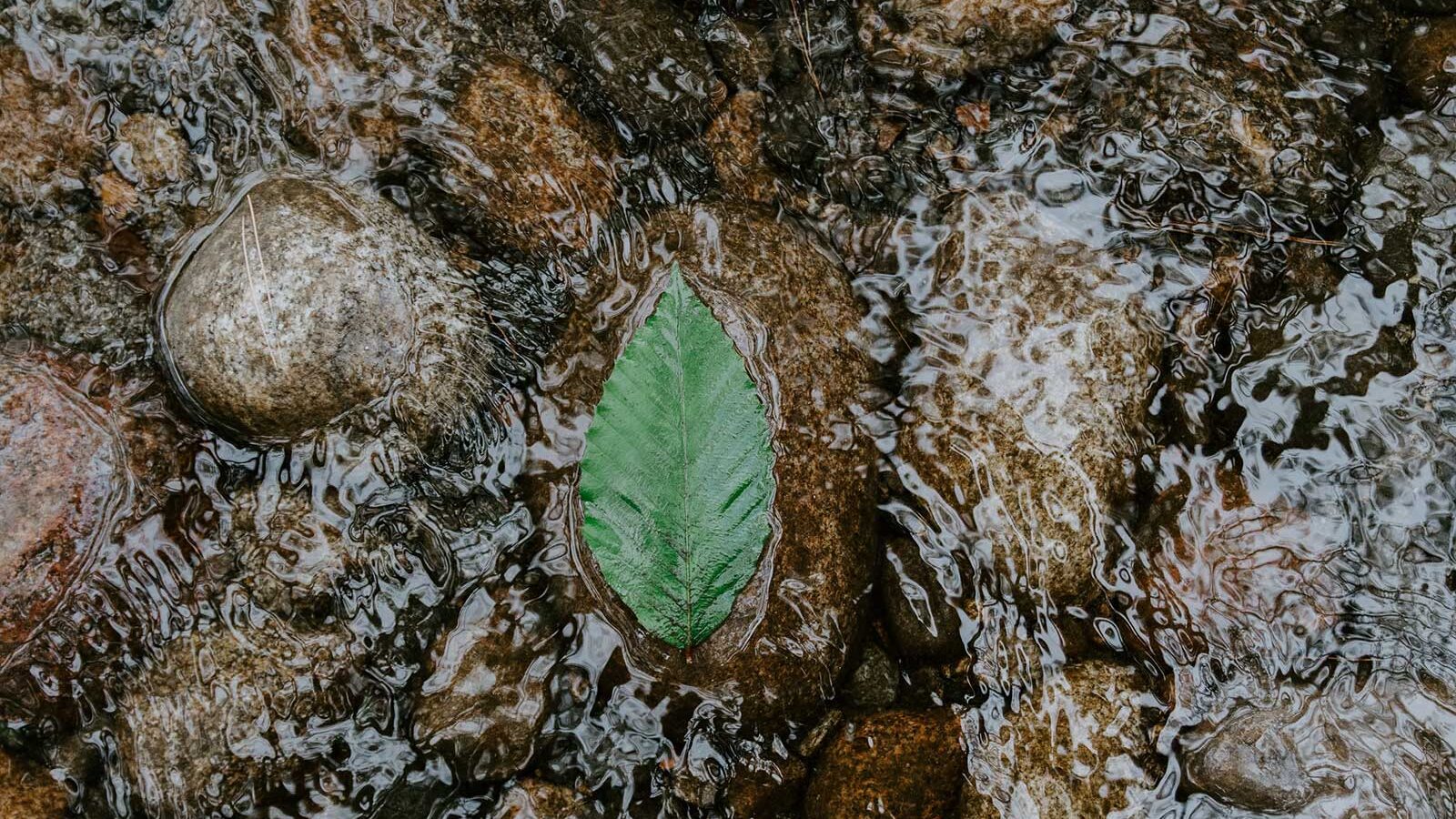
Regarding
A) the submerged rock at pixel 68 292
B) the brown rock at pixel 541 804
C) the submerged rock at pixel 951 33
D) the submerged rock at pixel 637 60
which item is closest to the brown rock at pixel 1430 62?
the submerged rock at pixel 951 33

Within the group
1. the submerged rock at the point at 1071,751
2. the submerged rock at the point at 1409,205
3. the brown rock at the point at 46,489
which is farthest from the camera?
the submerged rock at the point at 1409,205

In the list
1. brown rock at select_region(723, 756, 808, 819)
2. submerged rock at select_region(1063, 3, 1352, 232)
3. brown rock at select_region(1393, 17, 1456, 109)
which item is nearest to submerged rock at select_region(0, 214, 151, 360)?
brown rock at select_region(723, 756, 808, 819)

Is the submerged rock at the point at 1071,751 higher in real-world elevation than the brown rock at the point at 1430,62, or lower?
lower

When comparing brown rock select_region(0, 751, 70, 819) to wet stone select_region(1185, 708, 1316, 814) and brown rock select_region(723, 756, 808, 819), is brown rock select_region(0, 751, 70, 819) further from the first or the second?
wet stone select_region(1185, 708, 1316, 814)

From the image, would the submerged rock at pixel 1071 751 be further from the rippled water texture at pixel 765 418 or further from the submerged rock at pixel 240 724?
the submerged rock at pixel 240 724

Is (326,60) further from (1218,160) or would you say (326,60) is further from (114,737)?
(1218,160)

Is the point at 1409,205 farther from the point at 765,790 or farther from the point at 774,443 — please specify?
the point at 765,790
